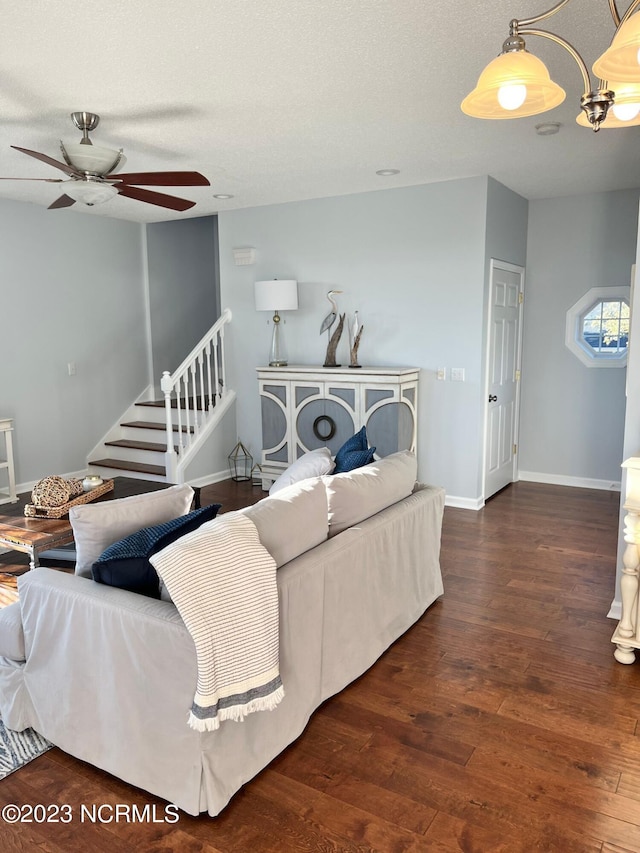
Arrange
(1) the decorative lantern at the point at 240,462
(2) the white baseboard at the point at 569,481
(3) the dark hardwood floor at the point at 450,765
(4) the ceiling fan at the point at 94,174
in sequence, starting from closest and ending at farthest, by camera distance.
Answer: (3) the dark hardwood floor at the point at 450,765
(4) the ceiling fan at the point at 94,174
(2) the white baseboard at the point at 569,481
(1) the decorative lantern at the point at 240,462

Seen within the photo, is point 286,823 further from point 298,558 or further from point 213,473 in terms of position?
point 213,473

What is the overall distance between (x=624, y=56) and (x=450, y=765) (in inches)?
86.2

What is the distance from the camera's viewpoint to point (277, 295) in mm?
5617

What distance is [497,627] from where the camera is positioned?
3.16 meters

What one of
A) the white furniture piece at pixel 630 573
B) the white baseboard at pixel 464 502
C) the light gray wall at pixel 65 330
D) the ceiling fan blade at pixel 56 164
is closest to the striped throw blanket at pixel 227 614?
the white furniture piece at pixel 630 573

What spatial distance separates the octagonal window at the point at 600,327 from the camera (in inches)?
220

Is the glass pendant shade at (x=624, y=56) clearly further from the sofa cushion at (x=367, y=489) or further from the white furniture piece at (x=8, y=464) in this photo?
the white furniture piece at (x=8, y=464)

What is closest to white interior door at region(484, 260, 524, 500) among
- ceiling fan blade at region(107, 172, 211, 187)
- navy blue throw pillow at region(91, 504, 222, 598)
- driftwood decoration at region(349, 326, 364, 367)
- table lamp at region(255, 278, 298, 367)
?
driftwood decoration at region(349, 326, 364, 367)

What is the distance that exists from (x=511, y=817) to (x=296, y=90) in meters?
3.11

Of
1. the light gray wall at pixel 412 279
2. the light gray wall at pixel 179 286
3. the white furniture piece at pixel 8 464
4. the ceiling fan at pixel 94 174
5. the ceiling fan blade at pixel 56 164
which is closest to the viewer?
the ceiling fan blade at pixel 56 164

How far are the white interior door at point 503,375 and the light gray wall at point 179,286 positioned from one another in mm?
3616

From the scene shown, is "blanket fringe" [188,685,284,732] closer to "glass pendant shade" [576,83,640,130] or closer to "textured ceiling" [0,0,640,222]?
"glass pendant shade" [576,83,640,130]

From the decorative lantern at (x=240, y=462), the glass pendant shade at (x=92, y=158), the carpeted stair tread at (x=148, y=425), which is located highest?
the glass pendant shade at (x=92, y=158)

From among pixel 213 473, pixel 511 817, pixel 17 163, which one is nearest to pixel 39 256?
pixel 17 163
